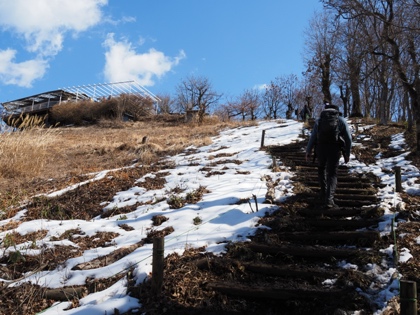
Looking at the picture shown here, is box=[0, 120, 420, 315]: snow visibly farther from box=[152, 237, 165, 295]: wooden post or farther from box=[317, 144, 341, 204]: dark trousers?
box=[317, 144, 341, 204]: dark trousers

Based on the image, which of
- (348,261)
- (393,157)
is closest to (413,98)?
(393,157)

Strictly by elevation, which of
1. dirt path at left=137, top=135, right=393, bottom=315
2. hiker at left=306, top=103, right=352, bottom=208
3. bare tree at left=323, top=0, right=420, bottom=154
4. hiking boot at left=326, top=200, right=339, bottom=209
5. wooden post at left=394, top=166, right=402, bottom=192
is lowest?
dirt path at left=137, top=135, right=393, bottom=315

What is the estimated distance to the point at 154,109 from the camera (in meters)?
31.5

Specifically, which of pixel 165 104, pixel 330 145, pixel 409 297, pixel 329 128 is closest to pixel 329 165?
pixel 330 145

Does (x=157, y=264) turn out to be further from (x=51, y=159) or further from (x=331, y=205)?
(x=51, y=159)

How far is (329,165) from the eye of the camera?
5.83m

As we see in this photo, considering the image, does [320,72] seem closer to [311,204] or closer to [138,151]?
[138,151]

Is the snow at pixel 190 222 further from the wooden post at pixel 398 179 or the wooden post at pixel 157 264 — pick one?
the wooden post at pixel 157 264

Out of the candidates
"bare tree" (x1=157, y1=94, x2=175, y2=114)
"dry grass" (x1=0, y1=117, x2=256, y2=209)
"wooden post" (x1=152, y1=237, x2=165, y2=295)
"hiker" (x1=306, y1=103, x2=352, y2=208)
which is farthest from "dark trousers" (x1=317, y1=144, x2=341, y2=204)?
"bare tree" (x1=157, y1=94, x2=175, y2=114)

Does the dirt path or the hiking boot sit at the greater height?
the hiking boot

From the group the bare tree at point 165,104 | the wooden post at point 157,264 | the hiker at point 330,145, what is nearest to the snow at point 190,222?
the wooden post at point 157,264

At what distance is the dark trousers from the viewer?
577 centimetres

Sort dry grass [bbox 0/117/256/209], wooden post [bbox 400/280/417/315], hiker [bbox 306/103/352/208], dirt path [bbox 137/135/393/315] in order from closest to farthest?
1. wooden post [bbox 400/280/417/315]
2. dirt path [bbox 137/135/393/315]
3. hiker [bbox 306/103/352/208]
4. dry grass [bbox 0/117/256/209]

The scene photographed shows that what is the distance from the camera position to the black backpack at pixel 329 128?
19.0 ft
